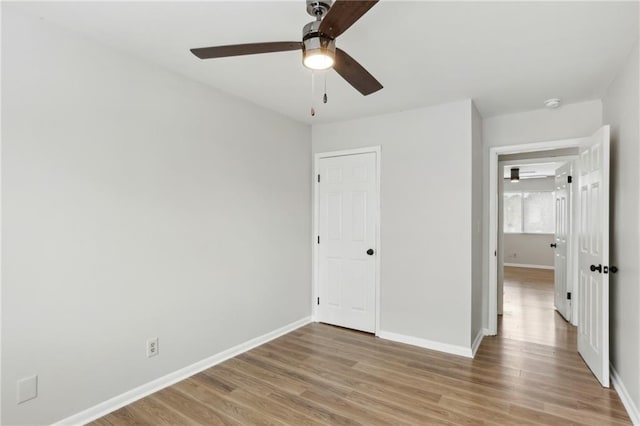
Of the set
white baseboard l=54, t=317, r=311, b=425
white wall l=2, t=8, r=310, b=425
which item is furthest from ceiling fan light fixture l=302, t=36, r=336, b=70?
white baseboard l=54, t=317, r=311, b=425

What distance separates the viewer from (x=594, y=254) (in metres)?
2.86

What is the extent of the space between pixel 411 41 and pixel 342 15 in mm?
1019

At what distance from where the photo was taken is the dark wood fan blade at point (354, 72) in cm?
182

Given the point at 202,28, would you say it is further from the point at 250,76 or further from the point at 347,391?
the point at 347,391

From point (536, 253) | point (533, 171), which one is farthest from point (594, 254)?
point (536, 253)

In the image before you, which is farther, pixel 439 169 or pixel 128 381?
pixel 439 169

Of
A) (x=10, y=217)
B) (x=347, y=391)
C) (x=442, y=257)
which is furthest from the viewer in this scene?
(x=442, y=257)

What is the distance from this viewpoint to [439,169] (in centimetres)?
352

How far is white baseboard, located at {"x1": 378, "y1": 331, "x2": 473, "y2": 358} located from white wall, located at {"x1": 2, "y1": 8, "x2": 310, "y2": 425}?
1.43 meters

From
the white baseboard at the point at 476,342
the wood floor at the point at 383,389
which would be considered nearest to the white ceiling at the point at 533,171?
the white baseboard at the point at 476,342

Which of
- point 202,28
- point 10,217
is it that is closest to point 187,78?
point 202,28

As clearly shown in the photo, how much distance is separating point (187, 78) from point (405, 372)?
3.14 meters

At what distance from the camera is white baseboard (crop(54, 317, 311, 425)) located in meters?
2.23

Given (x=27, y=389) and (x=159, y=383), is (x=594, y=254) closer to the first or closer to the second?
(x=159, y=383)
